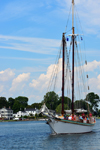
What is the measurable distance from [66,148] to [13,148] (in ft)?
29.4

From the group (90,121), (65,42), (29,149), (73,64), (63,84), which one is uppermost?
(65,42)

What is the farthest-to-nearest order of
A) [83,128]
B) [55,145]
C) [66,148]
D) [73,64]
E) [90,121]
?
[73,64]
[90,121]
[83,128]
[55,145]
[66,148]

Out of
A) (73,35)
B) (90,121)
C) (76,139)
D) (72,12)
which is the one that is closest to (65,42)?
(73,35)

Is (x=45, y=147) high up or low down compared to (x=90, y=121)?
down

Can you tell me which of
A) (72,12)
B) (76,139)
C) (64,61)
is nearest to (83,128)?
(76,139)

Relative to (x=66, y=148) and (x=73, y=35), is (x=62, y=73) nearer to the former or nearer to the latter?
(x=73, y=35)

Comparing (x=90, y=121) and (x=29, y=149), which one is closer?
(x=29, y=149)

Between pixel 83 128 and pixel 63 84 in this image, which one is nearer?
pixel 83 128

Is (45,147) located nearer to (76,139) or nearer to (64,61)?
(76,139)

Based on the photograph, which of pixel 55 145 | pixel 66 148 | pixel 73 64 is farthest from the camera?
pixel 73 64

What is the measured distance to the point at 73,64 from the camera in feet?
258

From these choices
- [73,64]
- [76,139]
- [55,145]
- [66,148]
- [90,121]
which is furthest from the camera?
[73,64]

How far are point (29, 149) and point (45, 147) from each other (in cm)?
295

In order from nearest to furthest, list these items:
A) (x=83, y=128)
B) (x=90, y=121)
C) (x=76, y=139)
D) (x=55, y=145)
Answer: (x=55, y=145), (x=76, y=139), (x=83, y=128), (x=90, y=121)
